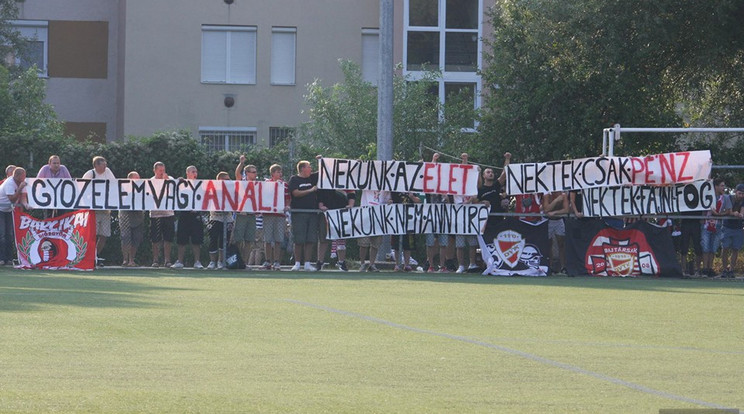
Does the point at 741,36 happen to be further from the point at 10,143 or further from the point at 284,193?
the point at 10,143

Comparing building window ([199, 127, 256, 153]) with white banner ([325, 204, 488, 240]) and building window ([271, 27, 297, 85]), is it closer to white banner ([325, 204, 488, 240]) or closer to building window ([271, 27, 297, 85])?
building window ([271, 27, 297, 85])

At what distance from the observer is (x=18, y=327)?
11789 millimetres

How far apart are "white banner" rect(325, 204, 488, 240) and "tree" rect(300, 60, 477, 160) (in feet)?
26.0

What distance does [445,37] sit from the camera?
141ft

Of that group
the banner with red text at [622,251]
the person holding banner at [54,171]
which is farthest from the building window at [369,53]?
the banner with red text at [622,251]

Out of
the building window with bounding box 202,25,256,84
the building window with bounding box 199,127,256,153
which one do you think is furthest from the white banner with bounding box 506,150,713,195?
the building window with bounding box 202,25,256,84

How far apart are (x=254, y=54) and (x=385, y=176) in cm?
2076

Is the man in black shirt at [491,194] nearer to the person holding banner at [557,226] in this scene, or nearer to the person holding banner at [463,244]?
the person holding banner at [463,244]

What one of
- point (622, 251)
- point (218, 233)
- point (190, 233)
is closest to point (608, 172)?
point (622, 251)

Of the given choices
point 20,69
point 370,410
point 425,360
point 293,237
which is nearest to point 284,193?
point 293,237

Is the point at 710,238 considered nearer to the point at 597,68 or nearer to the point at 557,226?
the point at 557,226

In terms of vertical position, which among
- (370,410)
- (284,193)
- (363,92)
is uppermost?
(363,92)

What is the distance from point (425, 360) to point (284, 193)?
13274mm

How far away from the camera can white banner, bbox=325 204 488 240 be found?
23.1 meters
